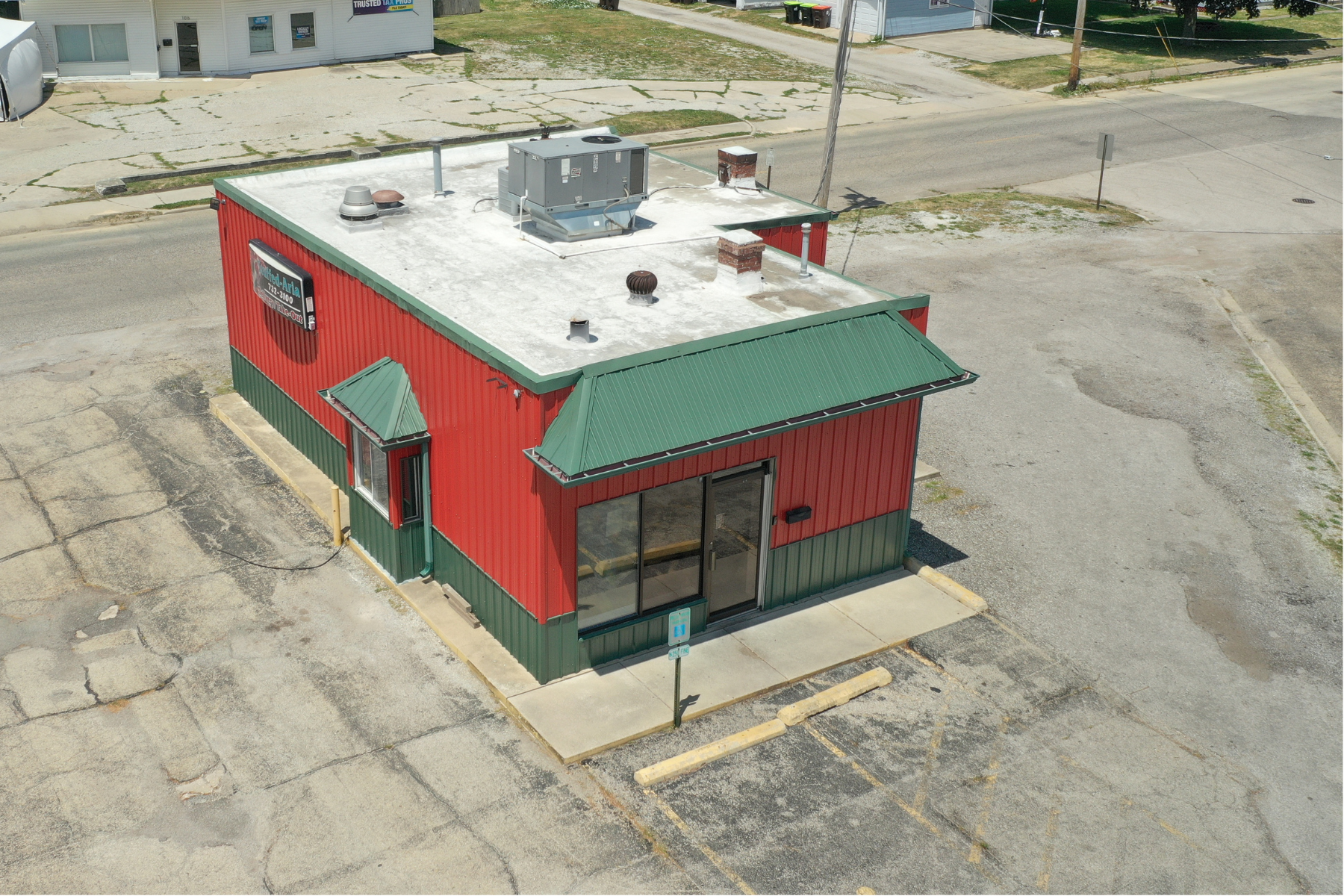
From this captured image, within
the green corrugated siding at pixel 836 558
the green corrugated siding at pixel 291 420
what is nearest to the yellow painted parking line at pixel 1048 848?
the green corrugated siding at pixel 836 558

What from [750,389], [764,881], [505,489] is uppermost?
[750,389]

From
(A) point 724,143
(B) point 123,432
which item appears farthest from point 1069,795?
(A) point 724,143

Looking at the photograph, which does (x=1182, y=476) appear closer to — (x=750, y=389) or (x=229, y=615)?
(x=750, y=389)

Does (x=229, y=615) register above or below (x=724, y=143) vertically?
below

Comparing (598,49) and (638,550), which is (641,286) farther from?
(598,49)

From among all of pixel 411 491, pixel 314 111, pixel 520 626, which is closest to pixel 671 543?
pixel 520 626

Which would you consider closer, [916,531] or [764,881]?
[764,881]
